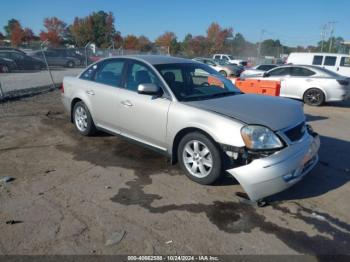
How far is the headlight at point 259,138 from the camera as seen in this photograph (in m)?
3.50

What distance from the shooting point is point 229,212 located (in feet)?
11.5

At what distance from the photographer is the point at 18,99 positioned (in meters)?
10.0

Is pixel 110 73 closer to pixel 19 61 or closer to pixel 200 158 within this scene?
pixel 200 158

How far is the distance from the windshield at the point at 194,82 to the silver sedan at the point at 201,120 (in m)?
0.02

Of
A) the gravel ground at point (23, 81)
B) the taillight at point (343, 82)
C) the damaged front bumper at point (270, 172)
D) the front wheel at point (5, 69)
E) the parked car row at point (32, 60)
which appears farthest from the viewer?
the parked car row at point (32, 60)

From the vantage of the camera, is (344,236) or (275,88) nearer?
(344,236)

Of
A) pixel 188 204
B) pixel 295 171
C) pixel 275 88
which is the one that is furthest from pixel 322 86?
pixel 188 204

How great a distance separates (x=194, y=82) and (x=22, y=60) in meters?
21.8

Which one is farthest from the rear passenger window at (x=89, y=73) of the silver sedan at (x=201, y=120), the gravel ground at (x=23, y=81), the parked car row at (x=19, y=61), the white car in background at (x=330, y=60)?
the parked car row at (x=19, y=61)

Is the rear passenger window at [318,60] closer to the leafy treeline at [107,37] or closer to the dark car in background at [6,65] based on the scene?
Answer: the dark car in background at [6,65]

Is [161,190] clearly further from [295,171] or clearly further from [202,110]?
[295,171]

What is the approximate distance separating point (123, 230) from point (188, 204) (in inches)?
34.1

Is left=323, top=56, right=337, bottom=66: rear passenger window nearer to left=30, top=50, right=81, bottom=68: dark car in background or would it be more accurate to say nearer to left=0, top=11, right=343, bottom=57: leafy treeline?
left=30, top=50, right=81, bottom=68: dark car in background

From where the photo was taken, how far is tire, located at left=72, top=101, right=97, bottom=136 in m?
5.79
